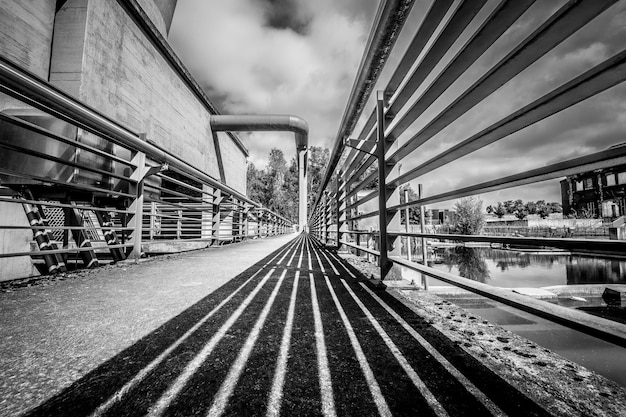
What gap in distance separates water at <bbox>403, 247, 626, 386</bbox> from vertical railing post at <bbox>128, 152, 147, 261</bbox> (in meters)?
4.01

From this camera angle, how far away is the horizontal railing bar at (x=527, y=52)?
0.61 meters

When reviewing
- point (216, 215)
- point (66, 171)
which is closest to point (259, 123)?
point (216, 215)

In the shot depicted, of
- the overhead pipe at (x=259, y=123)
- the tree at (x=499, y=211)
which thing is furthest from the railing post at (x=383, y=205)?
the tree at (x=499, y=211)

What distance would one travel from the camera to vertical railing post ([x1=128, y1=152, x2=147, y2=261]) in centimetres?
257

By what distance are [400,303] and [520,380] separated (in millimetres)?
663

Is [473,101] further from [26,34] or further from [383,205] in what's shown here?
[26,34]

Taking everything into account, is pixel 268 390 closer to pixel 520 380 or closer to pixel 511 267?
pixel 520 380

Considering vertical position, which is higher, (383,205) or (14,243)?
(383,205)

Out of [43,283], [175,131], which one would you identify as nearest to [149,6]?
[175,131]

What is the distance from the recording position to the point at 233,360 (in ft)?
2.30

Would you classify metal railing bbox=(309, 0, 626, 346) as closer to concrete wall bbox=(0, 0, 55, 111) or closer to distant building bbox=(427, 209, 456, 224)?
concrete wall bbox=(0, 0, 55, 111)

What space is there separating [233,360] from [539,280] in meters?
20.2

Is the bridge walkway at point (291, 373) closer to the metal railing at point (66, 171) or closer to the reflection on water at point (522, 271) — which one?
the metal railing at point (66, 171)

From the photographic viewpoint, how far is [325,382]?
0.61 meters
